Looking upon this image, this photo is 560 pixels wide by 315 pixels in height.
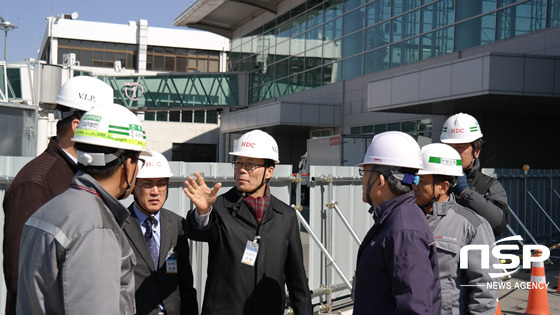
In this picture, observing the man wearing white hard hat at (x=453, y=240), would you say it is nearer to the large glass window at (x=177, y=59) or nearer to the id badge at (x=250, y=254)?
the id badge at (x=250, y=254)

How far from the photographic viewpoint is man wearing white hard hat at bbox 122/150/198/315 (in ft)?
12.9

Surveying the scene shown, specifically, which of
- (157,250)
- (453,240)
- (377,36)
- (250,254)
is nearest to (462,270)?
(453,240)

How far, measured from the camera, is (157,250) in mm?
4129

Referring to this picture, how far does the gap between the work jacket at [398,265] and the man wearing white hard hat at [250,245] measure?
3.86 ft

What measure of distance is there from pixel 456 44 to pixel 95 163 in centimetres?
2286

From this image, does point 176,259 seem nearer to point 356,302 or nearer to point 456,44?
point 356,302

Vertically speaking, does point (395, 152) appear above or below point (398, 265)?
above

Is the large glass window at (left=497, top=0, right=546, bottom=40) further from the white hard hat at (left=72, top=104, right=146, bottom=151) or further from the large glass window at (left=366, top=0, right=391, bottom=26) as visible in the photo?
the white hard hat at (left=72, top=104, right=146, bottom=151)

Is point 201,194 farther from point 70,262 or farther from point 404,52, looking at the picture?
point 404,52

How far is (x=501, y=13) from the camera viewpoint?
844 inches

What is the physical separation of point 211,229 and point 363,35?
26.8 meters

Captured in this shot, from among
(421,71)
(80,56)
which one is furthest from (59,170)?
(80,56)

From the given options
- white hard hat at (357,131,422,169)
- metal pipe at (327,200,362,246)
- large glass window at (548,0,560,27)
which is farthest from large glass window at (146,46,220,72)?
white hard hat at (357,131,422,169)

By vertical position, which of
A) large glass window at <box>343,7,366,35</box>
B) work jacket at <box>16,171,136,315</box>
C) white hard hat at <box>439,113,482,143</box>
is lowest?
work jacket at <box>16,171,136,315</box>
